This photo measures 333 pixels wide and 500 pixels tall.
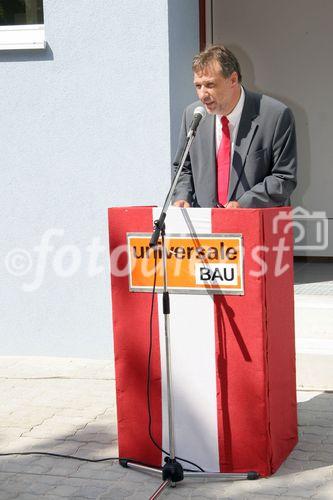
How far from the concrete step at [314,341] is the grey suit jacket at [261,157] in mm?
1614

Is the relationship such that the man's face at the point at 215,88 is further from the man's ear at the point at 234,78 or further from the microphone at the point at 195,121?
the microphone at the point at 195,121

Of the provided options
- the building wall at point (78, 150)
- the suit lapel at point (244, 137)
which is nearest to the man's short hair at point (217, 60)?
the suit lapel at point (244, 137)

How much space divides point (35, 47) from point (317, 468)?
3.45 metres

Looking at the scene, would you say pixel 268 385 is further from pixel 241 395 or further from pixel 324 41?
pixel 324 41


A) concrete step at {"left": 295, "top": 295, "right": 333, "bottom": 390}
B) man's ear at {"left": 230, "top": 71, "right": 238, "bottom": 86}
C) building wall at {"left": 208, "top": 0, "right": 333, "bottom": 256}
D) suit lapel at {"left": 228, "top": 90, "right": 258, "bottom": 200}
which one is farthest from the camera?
building wall at {"left": 208, "top": 0, "right": 333, "bottom": 256}

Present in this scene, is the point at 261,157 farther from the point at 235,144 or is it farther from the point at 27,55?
the point at 27,55

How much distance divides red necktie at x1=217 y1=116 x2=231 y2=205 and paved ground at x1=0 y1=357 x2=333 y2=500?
4.43 feet

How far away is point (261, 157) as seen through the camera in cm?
427

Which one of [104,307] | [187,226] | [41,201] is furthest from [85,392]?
[187,226]

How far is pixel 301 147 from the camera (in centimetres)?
962

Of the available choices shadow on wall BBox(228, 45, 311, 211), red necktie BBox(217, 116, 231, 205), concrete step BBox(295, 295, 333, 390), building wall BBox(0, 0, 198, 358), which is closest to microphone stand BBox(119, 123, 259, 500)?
red necktie BBox(217, 116, 231, 205)

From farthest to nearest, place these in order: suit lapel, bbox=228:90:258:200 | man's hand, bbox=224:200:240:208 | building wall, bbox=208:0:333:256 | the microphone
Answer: building wall, bbox=208:0:333:256 < suit lapel, bbox=228:90:258:200 < man's hand, bbox=224:200:240:208 < the microphone

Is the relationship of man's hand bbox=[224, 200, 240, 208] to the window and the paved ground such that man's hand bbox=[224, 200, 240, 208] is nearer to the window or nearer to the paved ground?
the paved ground

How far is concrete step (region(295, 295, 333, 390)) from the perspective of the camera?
5.54 metres
